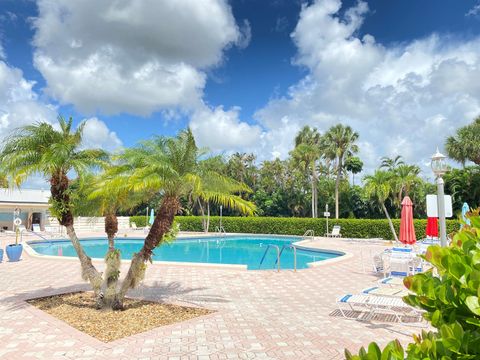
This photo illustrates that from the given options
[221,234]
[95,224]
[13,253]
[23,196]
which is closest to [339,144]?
[221,234]

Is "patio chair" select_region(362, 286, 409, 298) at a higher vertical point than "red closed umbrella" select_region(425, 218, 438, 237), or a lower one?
lower

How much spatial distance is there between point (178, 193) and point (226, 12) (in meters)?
9.18

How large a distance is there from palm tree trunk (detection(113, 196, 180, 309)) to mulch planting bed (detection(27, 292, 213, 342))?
0.52m

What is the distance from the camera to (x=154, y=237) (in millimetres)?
8008

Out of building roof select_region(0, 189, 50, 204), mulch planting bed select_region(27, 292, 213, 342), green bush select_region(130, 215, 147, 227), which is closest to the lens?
mulch planting bed select_region(27, 292, 213, 342)

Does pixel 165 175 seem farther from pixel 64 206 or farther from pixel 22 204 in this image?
pixel 22 204

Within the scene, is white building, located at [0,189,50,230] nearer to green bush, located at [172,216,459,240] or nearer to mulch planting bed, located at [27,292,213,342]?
green bush, located at [172,216,459,240]

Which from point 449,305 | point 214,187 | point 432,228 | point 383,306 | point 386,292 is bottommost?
point 383,306

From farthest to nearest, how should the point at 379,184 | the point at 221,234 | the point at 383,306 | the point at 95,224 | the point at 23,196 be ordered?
the point at 95,224
the point at 23,196
the point at 221,234
the point at 379,184
the point at 383,306

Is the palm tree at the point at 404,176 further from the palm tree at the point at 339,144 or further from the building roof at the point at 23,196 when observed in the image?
the building roof at the point at 23,196

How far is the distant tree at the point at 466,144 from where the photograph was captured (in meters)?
29.6

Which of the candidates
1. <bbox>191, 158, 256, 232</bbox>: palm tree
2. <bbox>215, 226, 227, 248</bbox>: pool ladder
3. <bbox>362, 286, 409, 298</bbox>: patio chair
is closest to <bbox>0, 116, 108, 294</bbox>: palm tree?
<bbox>191, 158, 256, 232</bbox>: palm tree

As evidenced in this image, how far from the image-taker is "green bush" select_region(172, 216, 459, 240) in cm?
2734

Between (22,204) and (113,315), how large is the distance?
106 ft
